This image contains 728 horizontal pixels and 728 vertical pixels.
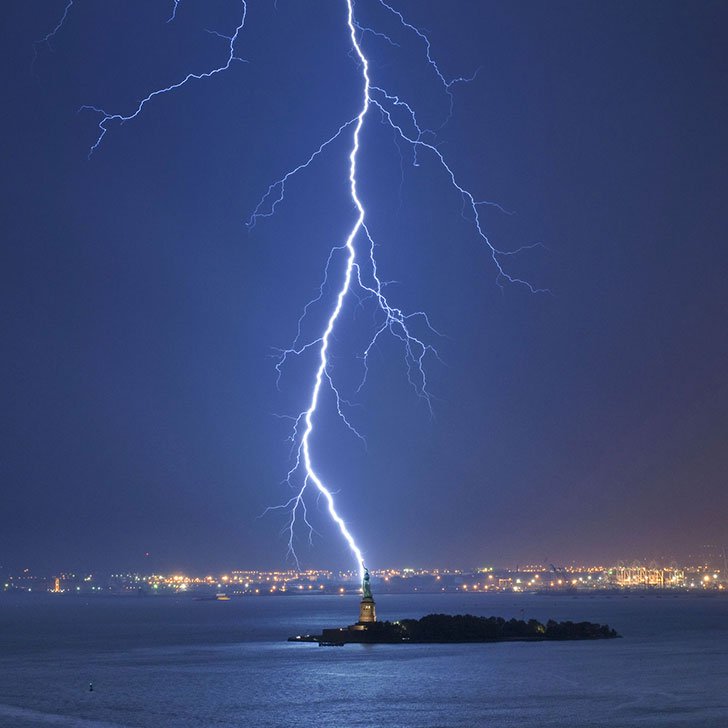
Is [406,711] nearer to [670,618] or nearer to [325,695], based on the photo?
[325,695]

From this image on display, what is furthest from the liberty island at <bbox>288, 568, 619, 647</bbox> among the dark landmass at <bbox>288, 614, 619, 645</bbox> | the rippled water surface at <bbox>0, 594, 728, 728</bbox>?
the rippled water surface at <bbox>0, 594, 728, 728</bbox>

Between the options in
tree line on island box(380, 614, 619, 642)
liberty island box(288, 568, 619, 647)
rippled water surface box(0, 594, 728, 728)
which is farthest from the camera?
tree line on island box(380, 614, 619, 642)

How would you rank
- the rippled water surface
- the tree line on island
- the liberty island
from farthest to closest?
the tree line on island < the liberty island < the rippled water surface

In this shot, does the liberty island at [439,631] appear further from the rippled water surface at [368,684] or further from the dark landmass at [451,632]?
the rippled water surface at [368,684]

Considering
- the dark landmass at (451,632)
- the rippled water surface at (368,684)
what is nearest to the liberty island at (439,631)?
the dark landmass at (451,632)

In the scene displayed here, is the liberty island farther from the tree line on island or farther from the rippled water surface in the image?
the rippled water surface

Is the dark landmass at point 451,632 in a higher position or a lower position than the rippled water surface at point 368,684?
higher

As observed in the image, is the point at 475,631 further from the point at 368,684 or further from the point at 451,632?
the point at 368,684

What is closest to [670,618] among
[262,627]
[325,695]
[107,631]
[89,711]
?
[262,627]
